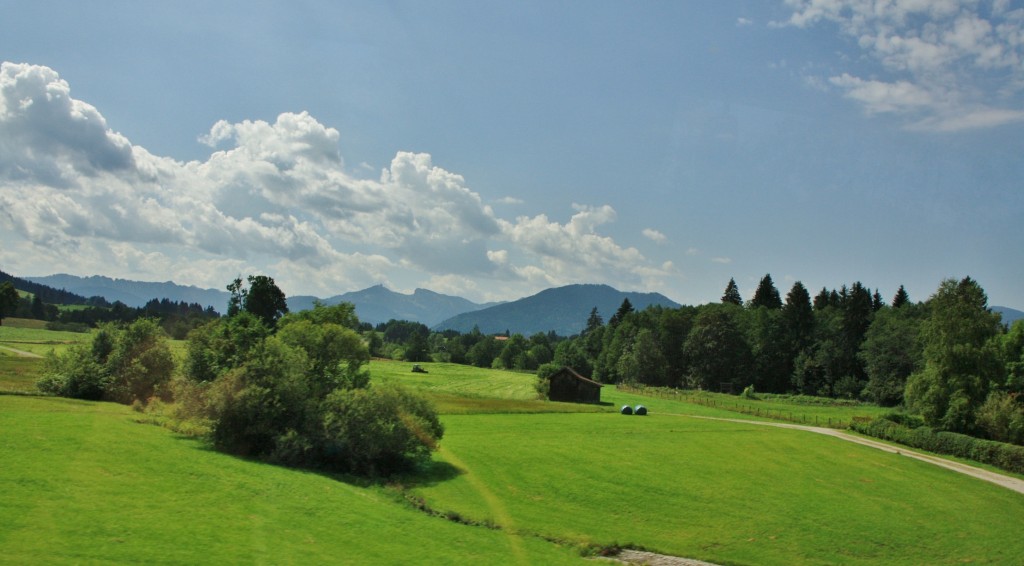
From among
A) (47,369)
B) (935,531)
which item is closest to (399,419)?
(935,531)

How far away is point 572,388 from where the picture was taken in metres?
93.6

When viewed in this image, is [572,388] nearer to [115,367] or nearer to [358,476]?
[115,367]

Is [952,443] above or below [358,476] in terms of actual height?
above

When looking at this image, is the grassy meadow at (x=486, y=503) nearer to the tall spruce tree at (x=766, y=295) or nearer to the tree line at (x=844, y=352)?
the tree line at (x=844, y=352)

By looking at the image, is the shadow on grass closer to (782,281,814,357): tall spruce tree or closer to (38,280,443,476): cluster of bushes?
(38,280,443,476): cluster of bushes

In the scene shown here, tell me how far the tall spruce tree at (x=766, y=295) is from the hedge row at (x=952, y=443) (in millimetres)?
87896

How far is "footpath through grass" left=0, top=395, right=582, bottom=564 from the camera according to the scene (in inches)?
696

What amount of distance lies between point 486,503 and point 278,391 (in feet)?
49.3

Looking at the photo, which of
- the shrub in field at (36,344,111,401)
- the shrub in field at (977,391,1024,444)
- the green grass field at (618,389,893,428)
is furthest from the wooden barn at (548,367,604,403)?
the shrub in field at (36,344,111,401)

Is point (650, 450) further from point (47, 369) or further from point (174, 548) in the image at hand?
point (47, 369)

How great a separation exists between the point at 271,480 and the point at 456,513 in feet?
28.8

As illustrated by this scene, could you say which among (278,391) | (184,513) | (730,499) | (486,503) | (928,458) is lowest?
(486,503)

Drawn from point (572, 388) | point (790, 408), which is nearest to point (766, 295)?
point (790, 408)

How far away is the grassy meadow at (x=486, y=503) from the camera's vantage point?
19422 millimetres
